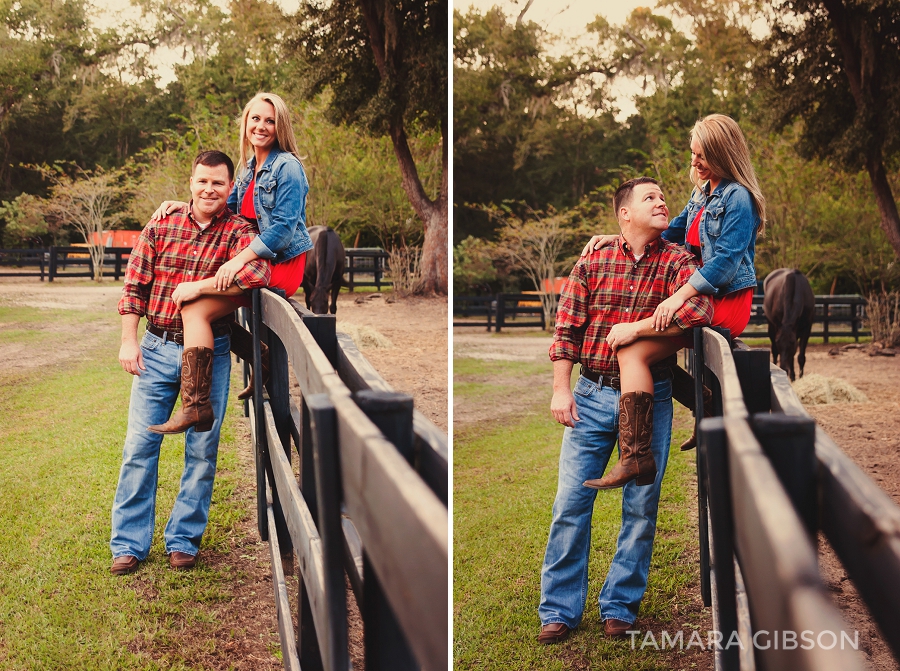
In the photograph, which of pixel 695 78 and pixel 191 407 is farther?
pixel 695 78

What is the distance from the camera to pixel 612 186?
4.19 meters

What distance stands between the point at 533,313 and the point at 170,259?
5.02 meters

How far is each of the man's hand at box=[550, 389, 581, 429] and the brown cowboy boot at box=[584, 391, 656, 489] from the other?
0.47ft

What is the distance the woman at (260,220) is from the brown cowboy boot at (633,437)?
0.80m

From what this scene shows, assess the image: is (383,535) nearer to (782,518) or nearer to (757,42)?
(782,518)

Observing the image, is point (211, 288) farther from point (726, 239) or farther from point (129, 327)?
point (726, 239)

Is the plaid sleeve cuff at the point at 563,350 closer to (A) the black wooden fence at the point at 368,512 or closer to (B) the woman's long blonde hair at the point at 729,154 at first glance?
(B) the woman's long blonde hair at the point at 729,154


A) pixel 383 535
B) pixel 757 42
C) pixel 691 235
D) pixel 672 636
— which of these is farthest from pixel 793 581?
pixel 757 42

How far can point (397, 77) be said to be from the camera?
426 cm

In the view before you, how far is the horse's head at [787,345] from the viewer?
436 cm

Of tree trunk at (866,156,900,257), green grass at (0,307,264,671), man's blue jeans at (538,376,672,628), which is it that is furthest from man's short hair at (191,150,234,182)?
tree trunk at (866,156,900,257)

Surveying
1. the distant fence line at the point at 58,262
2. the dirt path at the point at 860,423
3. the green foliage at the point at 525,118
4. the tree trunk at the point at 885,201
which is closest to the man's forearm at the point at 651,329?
the dirt path at the point at 860,423

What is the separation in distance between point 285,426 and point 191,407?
208 millimetres

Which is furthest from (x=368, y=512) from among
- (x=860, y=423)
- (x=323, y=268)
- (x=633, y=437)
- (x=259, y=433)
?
(x=323, y=268)
